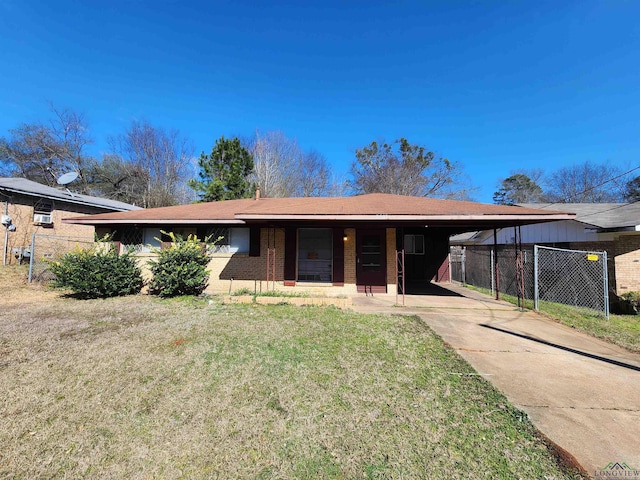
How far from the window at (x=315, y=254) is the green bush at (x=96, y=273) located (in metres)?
5.32

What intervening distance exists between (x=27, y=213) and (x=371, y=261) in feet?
Result: 50.7

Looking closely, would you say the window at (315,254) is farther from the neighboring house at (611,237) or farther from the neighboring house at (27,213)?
the neighboring house at (27,213)

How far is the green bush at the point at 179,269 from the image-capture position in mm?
7910

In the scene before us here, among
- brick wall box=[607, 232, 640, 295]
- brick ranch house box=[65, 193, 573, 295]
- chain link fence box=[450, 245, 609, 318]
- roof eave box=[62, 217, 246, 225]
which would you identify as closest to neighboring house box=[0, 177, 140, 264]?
roof eave box=[62, 217, 246, 225]

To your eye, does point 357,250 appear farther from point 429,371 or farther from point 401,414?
point 401,414

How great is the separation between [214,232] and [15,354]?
5856 millimetres

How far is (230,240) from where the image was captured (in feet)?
30.9

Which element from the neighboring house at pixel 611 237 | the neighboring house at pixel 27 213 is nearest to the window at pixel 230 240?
the neighboring house at pixel 27 213

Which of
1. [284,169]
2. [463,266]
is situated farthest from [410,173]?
[463,266]

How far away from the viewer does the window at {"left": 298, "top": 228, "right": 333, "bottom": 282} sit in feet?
32.0

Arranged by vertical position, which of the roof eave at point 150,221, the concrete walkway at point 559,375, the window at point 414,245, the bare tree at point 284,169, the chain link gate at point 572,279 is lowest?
the concrete walkway at point 559,375

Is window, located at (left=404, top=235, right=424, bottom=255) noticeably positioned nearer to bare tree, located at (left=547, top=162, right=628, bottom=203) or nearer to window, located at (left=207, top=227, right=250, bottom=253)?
window, located at (left=207, top=227, right=250, bottom=253)

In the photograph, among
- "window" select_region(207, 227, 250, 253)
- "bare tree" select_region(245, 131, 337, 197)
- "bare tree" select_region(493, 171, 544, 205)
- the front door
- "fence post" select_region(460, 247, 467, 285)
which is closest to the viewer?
the front door

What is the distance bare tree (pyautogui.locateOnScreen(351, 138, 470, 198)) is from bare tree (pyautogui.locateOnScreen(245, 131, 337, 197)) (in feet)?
14.6
